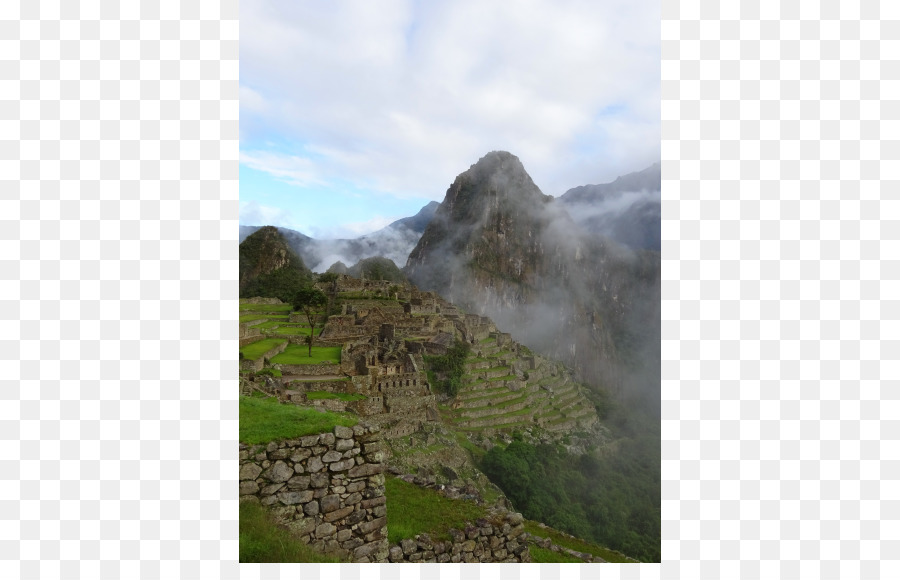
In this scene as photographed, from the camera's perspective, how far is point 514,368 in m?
37.5

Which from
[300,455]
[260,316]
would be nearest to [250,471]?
[300,455]

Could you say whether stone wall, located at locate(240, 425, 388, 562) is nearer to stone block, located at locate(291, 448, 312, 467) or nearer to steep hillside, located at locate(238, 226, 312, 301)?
stone block, located at locate(291, 448, 312, 467)

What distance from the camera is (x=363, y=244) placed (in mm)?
107250

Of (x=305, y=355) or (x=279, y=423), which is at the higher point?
(x=279, y=423)

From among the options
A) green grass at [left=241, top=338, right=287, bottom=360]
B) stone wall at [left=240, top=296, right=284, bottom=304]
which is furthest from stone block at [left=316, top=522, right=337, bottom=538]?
stone wall at [left=240, top=296, right=284, bottom=304]

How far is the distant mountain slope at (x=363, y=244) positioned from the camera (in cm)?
7962

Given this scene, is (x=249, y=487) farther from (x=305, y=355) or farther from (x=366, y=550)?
(x=305, y=355)

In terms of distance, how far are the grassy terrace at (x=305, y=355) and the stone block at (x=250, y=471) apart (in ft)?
57.9

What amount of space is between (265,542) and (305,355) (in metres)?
20.6

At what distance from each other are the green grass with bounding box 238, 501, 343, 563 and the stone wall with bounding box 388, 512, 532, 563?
1.43 m

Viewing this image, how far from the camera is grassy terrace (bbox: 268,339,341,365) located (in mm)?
22306

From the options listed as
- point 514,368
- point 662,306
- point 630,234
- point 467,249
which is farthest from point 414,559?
point 630,234

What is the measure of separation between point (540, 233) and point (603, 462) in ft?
397

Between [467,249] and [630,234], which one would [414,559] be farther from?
[630,234]
